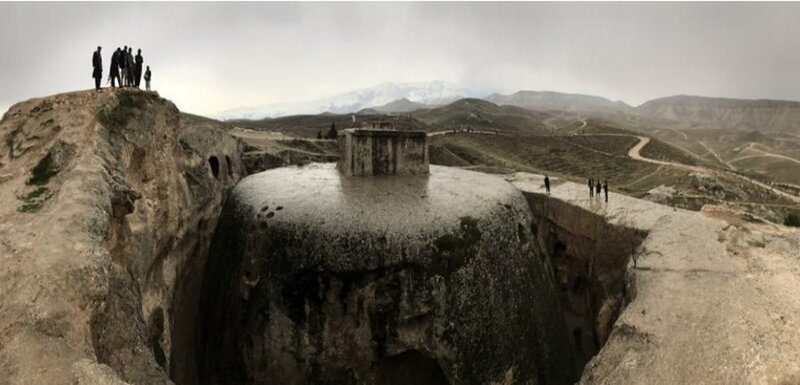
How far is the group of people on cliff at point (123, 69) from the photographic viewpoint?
1336 cm

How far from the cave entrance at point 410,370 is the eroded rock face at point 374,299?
3 cm

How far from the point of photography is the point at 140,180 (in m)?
12.5

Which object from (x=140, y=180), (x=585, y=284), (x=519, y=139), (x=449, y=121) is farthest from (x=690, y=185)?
(x=449, y=121)

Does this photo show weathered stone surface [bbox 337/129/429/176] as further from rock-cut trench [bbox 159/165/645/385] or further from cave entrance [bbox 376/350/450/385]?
cave entrance [bbox 376/350/450/385]

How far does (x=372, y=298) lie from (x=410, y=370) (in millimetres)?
2390

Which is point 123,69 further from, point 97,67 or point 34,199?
point 34,199

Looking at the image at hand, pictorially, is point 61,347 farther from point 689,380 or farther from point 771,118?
point 771,118

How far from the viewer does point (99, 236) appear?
8.38m

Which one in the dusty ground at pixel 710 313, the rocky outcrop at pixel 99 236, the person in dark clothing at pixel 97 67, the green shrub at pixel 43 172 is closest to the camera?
the rocky outcrop at pixel 99 236

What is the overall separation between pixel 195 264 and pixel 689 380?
45.8 feet

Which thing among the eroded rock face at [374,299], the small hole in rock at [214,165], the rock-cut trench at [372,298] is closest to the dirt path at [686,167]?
the rock-cut trench at [372,298]

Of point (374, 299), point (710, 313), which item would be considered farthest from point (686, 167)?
point (374, 299)

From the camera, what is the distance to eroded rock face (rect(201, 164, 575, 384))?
13633 mm

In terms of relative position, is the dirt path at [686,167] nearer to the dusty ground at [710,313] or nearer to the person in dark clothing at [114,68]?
the dusty ground at [710,313]
